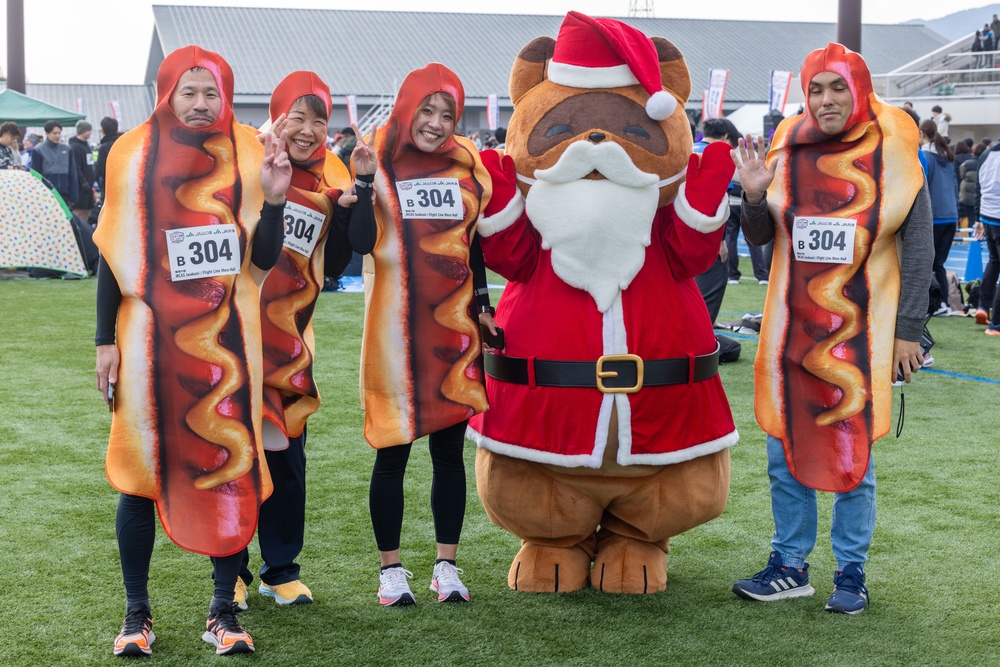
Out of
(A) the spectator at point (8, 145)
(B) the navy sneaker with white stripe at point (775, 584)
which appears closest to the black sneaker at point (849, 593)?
(B) the navy sneaker with white stripe at point (775, 584)

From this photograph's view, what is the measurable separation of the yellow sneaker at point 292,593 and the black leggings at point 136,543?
16.0 inches

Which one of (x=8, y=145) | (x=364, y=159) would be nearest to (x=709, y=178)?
(x=364, y=159)

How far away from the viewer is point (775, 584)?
3.68 metres

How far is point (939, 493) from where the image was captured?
4832 mm

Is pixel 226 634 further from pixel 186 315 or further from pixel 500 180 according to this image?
pixel 500 180

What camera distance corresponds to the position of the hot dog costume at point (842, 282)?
3471 mm

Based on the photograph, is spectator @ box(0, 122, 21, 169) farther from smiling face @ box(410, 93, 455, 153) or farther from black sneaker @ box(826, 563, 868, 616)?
black sneaker @ box(826, 563, 868, 616)

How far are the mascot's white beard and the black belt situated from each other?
19 cm

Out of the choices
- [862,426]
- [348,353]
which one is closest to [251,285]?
[862,426]

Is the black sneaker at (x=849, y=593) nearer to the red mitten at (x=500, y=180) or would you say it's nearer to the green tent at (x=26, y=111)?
the red mitten at (x=500, y=180)

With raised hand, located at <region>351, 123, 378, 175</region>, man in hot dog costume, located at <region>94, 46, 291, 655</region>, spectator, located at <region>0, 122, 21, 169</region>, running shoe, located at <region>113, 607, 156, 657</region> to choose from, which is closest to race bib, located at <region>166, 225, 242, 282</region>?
man in hot dog costume, located at <region>94, 46, 291, 655</region>

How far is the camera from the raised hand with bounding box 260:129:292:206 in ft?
10.2

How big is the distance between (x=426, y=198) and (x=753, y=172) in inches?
41.9

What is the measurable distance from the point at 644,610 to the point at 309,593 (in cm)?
114
